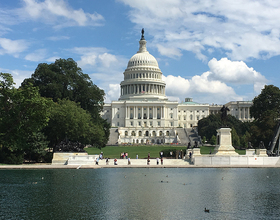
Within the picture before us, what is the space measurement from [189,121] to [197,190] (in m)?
152

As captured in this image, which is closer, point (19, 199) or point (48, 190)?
point (19, 199)

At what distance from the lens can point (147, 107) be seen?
164875 mm

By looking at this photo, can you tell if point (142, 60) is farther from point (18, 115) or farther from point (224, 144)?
point (18, 115)

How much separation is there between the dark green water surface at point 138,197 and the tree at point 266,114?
35.7 m

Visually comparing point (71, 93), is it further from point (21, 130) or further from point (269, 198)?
point (269, 198)

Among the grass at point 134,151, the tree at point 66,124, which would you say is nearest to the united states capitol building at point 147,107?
the grass at point 134,151

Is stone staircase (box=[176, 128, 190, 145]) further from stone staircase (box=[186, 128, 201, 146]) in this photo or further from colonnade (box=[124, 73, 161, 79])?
colonnade (box=[124, 73, 161, 79])

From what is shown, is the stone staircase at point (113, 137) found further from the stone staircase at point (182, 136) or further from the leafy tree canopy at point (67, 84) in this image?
the leafy tree canopy at point (67, 84)

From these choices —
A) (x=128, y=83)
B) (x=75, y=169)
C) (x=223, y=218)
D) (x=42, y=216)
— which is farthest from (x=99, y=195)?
(x=128, y=83)

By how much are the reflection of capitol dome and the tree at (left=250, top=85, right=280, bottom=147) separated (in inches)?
3683

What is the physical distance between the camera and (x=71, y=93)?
6856 centimetres

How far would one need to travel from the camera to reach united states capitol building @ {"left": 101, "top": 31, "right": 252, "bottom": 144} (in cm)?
16275

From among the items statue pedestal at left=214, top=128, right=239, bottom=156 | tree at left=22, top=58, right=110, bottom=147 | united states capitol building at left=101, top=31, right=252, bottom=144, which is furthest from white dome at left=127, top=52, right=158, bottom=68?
statue pedestal at left=214, top=128, right=239, bottom=156

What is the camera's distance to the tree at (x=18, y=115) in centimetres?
4541
